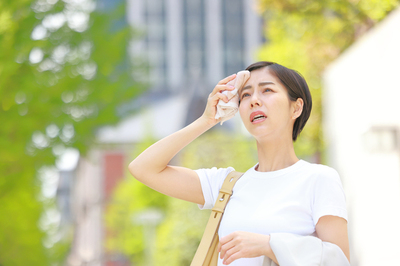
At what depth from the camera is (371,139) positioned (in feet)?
15.0

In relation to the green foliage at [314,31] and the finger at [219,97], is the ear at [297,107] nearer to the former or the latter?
the finger at [219,97]

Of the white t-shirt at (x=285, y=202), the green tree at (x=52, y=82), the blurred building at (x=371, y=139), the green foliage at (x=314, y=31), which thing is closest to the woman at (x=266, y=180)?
the white t-shirt at (x=285, y=202)

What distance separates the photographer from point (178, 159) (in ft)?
94.2

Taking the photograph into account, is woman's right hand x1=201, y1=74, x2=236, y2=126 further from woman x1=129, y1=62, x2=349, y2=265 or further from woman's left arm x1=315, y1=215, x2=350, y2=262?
woman's left arm x1=315, y1=215, x2=350, y2=262

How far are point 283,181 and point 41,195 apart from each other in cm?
871

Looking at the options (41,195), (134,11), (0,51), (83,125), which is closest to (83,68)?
(83,125)

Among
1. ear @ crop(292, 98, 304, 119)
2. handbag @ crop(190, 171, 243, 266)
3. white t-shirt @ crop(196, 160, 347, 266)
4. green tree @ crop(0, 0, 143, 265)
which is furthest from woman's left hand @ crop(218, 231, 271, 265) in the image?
green tree @ crop(0, 0, 143, 265)

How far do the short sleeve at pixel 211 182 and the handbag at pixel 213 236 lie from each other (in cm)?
9

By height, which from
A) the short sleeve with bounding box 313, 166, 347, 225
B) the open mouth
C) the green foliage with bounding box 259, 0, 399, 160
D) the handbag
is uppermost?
the green foliage with bounding box 259, 0, 399, 160

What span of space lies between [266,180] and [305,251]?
0.34m

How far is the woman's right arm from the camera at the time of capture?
1915mm

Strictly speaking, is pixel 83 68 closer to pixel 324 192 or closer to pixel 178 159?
pixel 324 192

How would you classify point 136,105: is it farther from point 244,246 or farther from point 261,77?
point 244,246

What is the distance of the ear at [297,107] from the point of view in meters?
1.82
